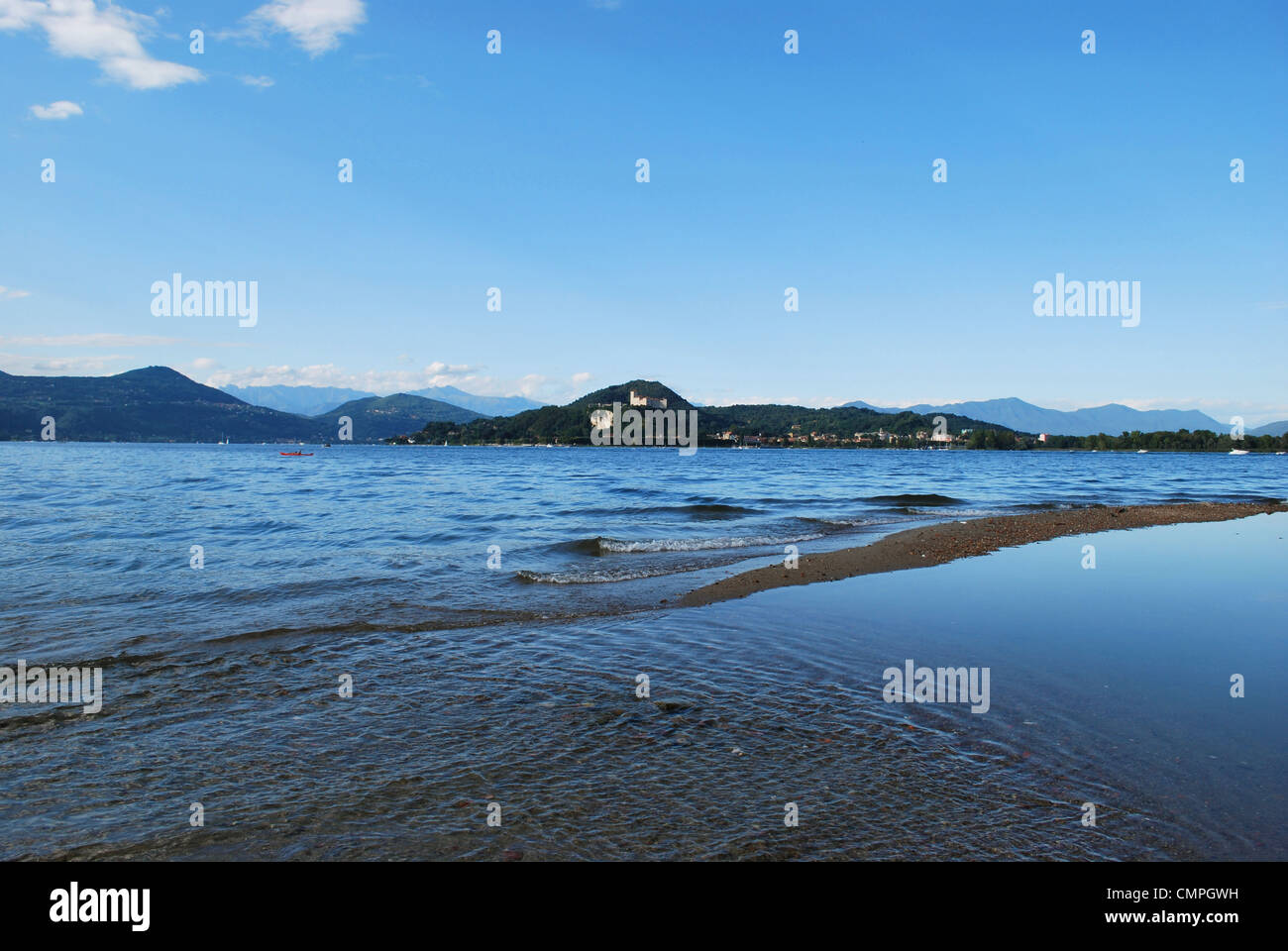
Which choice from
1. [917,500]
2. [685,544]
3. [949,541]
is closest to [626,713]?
[685,544]

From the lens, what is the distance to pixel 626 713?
7262 mm

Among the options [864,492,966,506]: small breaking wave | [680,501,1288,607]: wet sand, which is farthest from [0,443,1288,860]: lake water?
[864,492,966,506]: small breaking wave

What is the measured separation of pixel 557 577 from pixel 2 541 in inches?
624

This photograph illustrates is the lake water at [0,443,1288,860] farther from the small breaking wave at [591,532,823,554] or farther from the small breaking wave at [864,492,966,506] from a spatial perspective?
the small breaking wave at [864,492,966,506]

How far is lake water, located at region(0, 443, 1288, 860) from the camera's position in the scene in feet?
16.1

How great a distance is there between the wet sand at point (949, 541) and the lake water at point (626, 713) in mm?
823

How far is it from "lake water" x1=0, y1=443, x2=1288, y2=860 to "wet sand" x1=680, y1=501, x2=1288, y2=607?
82 cm

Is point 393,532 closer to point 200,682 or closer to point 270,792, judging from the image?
point 200,682

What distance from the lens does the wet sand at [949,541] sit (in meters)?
14.8

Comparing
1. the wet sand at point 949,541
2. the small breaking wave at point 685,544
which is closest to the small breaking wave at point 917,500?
the wet sand at point 949,541

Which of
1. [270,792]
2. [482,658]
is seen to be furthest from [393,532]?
[270,792]

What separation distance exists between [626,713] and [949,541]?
53.8 feet

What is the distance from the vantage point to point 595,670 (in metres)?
8.77

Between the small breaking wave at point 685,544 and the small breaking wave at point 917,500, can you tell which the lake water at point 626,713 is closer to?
the small breaking wave at point 685,544
